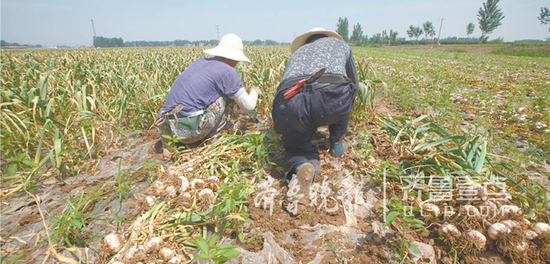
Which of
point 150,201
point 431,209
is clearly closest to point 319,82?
point 431,209

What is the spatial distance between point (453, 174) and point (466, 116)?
5.62ft

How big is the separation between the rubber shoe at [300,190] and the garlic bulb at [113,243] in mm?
903

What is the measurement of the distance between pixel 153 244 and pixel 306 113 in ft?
3.70

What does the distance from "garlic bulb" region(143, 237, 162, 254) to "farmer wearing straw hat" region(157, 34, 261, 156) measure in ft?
3.11

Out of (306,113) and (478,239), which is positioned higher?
(306,113)

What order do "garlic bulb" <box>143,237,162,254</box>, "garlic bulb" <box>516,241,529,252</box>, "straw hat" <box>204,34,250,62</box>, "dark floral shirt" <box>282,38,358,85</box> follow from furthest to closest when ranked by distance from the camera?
"straw hat" <box>204,34,250,62</box> → "dark floral shirt" <box>282,38,358,85</box> → "garlic bulb" <box>143,237,162,254</box> → "garlic bulb" <box>516,241,529,252</box>

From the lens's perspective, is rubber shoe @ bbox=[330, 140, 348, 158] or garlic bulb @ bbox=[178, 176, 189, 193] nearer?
garlic bulb @ bbox=[178, 176, 189, 193]

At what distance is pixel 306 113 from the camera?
1.58 metres

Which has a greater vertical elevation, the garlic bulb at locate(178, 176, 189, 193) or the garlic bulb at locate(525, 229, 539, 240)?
the garlic bulb at locate(178, 176, 189, 193)

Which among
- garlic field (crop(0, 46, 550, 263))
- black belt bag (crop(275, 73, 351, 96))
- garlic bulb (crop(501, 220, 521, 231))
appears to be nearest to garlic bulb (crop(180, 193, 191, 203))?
garlic field (crop(0, 46, 550, 263))

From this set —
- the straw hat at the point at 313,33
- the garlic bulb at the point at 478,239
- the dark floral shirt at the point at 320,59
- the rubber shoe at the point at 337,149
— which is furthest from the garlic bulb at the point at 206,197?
the straw hat at the point at 313,33

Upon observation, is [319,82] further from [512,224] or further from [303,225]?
[512,224]

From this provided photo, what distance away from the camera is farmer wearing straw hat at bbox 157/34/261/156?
2.02 m

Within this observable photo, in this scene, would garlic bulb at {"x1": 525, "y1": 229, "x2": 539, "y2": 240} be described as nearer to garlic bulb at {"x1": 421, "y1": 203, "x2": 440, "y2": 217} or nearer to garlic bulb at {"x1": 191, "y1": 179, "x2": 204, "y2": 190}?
garlic bulb at {"x1": 421, "y1": 203, "x2": 440, "y2": 217}
